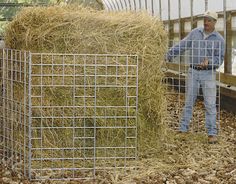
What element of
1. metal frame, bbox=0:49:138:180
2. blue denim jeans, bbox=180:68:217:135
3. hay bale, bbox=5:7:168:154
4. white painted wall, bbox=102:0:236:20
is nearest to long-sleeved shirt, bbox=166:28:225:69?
blue denim jeans, bbox=180:68:217:135

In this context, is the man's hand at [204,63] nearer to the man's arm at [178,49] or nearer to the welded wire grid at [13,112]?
the man's arm at [178,49]

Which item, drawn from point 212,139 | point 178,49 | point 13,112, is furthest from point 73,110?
point 212,139

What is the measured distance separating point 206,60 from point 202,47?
0.27 m

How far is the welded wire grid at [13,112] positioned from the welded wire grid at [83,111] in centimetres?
12

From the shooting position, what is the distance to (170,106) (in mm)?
10688

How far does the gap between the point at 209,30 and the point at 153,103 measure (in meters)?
1.57

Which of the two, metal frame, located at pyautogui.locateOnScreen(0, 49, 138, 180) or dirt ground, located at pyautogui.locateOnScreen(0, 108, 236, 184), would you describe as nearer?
dirt ground, located at pyautogui.locateOnScreen(0, 108, 236, 184)

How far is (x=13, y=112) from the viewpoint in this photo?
6309 mm

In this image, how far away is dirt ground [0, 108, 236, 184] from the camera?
5812 millimetres

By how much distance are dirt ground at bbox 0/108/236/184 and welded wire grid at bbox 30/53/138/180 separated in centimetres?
24

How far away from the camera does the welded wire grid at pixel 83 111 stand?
6.17 meters

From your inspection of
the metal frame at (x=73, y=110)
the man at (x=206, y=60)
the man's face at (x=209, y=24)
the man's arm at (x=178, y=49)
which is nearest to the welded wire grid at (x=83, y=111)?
the metal frame at (x=73, y=110)

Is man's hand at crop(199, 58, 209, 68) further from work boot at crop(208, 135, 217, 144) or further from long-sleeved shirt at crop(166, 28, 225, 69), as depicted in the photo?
work boot at crop(208, 135, 217, 144)

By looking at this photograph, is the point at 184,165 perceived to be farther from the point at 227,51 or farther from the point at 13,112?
the point at 227,51
